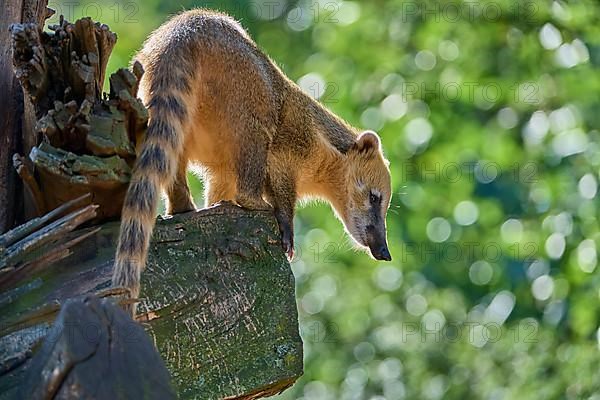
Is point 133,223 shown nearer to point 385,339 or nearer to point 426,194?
point 426,194

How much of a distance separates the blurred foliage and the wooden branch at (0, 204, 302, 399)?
17.6 feet

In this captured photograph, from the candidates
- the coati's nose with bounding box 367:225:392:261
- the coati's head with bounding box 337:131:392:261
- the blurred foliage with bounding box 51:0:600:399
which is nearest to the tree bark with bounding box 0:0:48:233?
the coati's head with bounding box 337:131:392:261

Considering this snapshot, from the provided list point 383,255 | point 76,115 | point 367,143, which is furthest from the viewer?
point 367,143

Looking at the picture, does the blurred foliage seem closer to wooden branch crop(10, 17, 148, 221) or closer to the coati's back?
the coati's back

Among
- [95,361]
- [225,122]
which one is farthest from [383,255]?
[95,361]

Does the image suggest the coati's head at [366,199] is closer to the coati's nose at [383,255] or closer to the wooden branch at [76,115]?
the coati's nose at [383,255]

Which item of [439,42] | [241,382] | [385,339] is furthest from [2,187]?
[385,339]

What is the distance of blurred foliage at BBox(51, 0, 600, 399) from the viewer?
920cm

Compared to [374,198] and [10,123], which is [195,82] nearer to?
[10,123]

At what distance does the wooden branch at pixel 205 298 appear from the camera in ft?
11.0

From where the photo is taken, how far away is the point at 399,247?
1069 centimetres

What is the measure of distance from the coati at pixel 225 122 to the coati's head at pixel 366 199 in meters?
0.28

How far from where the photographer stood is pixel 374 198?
6.74 m

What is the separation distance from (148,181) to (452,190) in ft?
23.7
